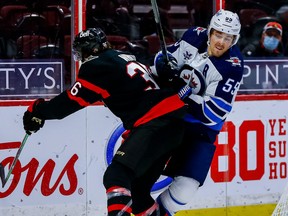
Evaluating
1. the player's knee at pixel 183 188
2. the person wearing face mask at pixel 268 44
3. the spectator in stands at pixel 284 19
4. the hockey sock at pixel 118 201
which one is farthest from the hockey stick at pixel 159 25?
the spectator in stands at pixel 284 19

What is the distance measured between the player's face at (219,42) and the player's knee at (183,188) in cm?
73

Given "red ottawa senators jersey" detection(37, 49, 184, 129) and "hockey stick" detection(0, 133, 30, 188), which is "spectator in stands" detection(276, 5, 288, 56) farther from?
"hockey stick" detection(0, 133, 30, 188)

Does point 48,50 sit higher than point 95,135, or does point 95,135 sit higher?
point 48,50

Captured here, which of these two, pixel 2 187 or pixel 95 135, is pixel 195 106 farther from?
pixel 2 187

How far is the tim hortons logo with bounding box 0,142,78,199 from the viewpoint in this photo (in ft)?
20.2

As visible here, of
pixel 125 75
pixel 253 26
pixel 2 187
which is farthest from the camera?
pixel 253 26

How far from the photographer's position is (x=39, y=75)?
20.5 ft

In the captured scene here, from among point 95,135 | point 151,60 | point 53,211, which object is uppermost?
point 151,60

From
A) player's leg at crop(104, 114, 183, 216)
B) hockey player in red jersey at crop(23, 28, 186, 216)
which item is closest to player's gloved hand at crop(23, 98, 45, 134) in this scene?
hockey player in red jersey at crop(23, 28, 186, 216)

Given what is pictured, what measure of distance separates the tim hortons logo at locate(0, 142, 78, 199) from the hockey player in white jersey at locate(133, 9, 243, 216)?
2.32 ft

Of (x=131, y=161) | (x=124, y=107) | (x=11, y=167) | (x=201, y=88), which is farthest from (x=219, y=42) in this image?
(x=11, y=167)

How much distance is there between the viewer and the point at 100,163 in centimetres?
634

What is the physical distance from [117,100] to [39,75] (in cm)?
94

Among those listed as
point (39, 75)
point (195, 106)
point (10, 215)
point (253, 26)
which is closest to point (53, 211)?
A: point (10, 215)
